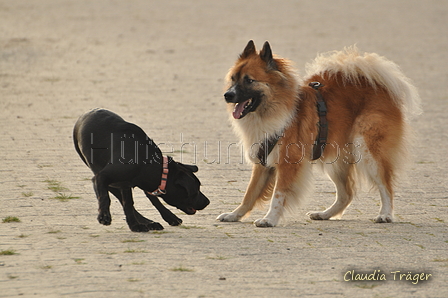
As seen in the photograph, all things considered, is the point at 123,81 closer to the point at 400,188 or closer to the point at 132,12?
the point at 400,188

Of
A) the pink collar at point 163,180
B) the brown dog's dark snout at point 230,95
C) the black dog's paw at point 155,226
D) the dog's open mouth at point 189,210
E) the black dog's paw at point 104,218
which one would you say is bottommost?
the black dog's paw at point 155,226

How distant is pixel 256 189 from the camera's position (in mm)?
6852

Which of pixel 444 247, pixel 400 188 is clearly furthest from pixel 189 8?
pixel 444 247

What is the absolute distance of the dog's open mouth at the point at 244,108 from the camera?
6638mm

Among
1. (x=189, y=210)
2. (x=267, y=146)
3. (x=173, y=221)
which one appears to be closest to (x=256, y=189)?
(x=267, y=146)

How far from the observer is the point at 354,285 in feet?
15.3

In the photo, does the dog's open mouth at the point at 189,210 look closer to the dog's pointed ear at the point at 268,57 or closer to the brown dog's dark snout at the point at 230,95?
the brown dog's dark snout at the point at 230,95

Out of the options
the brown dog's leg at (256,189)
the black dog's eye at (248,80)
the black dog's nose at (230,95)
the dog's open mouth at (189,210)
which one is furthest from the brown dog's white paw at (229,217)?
the black dog's eye at (248,80)

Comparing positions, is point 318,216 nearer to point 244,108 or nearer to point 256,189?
point 256,189

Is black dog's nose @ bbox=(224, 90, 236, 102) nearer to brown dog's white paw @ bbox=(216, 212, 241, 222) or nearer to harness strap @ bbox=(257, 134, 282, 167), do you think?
harness strap @ bbox=(257, 134, 282, 167)

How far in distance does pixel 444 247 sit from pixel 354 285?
1453 millimetres

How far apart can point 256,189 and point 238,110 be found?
2.87ft

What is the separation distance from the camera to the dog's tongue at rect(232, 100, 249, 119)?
6.65 m

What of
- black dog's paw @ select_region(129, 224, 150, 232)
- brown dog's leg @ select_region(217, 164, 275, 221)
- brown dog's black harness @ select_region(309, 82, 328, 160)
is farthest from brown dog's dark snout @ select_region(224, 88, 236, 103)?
black dog's paw @ select_region(129, 224, 150, 232)
